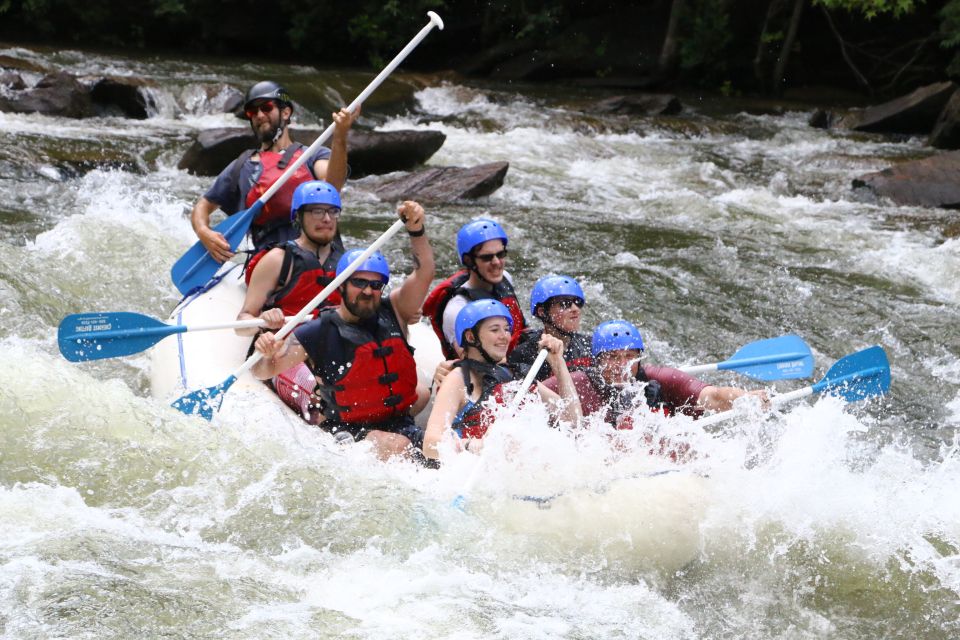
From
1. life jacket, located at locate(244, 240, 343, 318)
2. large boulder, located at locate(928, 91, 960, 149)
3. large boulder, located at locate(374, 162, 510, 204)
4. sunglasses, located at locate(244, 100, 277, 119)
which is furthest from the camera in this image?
large boulder, located at locate(928, 91, 960, 149)

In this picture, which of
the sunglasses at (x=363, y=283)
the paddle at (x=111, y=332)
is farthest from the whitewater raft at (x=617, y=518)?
the paddle at (x=111, y=332)

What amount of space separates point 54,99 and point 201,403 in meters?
8.19

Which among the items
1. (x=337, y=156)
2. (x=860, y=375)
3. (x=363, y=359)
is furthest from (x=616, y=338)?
(x=337, y=156)

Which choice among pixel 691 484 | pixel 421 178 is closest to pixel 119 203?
pixel 421 178

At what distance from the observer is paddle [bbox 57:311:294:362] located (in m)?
4.89

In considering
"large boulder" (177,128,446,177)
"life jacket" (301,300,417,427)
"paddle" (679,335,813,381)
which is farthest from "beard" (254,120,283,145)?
"large boulder" (177,128,446,177)

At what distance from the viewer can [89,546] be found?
367cm

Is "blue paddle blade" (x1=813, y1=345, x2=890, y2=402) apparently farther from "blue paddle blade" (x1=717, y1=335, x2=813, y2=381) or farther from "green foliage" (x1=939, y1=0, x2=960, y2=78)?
"green foliage" (x1=939, y1=0, x2=960, y2=78)

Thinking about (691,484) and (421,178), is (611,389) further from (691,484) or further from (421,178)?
(421,178)

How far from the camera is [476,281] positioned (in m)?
5.10

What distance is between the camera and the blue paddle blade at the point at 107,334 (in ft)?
16.1

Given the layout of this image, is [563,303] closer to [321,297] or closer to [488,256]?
[488,256]

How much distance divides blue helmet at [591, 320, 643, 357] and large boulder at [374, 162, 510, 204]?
5431 mm

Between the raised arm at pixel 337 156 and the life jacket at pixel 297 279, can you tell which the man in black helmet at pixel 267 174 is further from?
the life jacket at pixel 297 279
